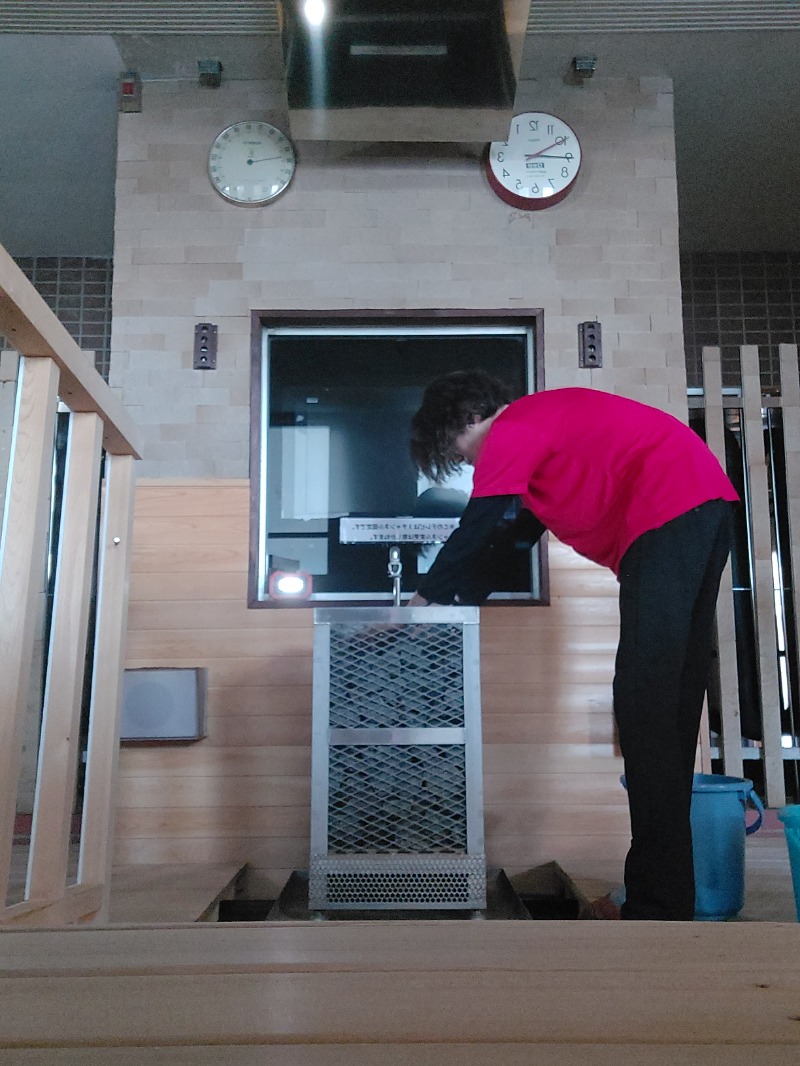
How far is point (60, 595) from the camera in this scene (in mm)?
1516

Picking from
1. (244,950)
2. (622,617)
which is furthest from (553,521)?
(244,950)

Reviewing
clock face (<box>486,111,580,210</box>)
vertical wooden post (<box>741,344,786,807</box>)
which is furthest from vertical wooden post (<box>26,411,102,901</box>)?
vertical wooden post (<box>741,344,786,807</box>)

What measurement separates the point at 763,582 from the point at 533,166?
5.54 feet

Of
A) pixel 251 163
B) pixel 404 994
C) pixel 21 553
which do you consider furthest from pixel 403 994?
pixel 251 163

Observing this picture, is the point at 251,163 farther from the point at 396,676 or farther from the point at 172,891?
the point at 172,891

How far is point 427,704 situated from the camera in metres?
2.37

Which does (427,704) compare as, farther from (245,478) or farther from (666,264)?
(666,264)

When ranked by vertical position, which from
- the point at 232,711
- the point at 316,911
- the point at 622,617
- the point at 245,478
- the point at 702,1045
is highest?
the point at 245,478

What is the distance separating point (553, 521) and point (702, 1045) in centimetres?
165

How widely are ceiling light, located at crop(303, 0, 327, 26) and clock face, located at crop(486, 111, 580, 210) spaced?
33.0 inches

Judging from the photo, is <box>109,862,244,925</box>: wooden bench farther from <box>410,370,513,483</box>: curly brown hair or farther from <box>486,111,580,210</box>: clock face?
<box>486,111,580,210</box>: clock face

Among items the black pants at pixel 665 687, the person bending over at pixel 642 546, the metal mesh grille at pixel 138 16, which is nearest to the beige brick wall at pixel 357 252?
the metal mesh grille at pixel 138 16

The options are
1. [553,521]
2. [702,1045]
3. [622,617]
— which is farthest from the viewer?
[553,521]

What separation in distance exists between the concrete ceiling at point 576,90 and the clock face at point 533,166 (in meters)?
0.26
